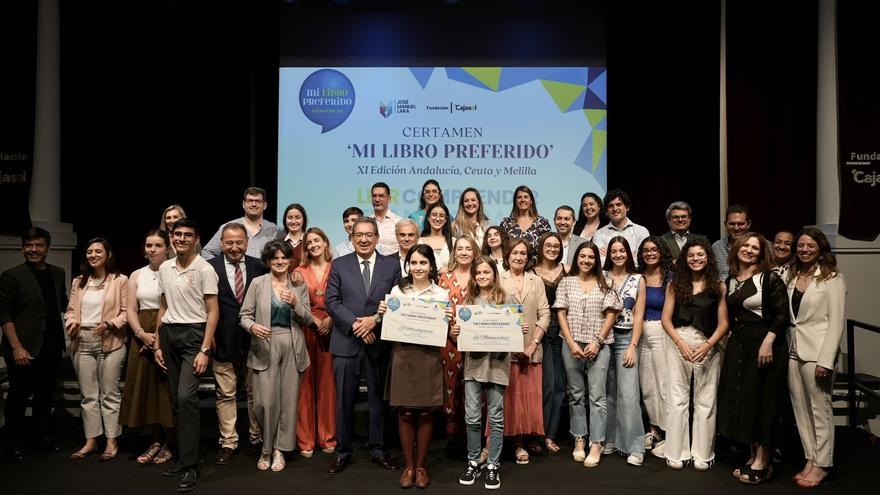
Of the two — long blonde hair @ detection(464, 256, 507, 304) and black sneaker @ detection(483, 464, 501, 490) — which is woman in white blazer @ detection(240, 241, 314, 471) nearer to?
long blonde hair @ detection(464, 256, 507, 304)

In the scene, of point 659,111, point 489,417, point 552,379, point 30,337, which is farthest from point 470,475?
point 659,111

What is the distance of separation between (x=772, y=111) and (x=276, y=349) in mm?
5805

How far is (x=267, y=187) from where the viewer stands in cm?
859

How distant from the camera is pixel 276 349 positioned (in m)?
4.46

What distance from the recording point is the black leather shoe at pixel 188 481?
408 cm

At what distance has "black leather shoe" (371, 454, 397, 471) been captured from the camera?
445 centimetres

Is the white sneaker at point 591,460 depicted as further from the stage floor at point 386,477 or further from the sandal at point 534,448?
the sandal at point 534,448

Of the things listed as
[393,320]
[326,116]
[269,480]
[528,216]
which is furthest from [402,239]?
[326,116]

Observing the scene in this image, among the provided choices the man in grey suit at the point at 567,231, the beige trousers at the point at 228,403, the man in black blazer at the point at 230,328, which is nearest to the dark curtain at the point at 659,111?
the man in grey suit at the point at 567,231

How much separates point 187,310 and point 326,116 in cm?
397

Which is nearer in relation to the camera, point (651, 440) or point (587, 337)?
point (587, 337)

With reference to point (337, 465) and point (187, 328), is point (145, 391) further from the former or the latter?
point (337, 465)

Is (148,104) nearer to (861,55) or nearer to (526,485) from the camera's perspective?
(526,485)

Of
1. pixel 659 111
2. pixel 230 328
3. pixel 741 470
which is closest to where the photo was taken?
pixel 741 470
